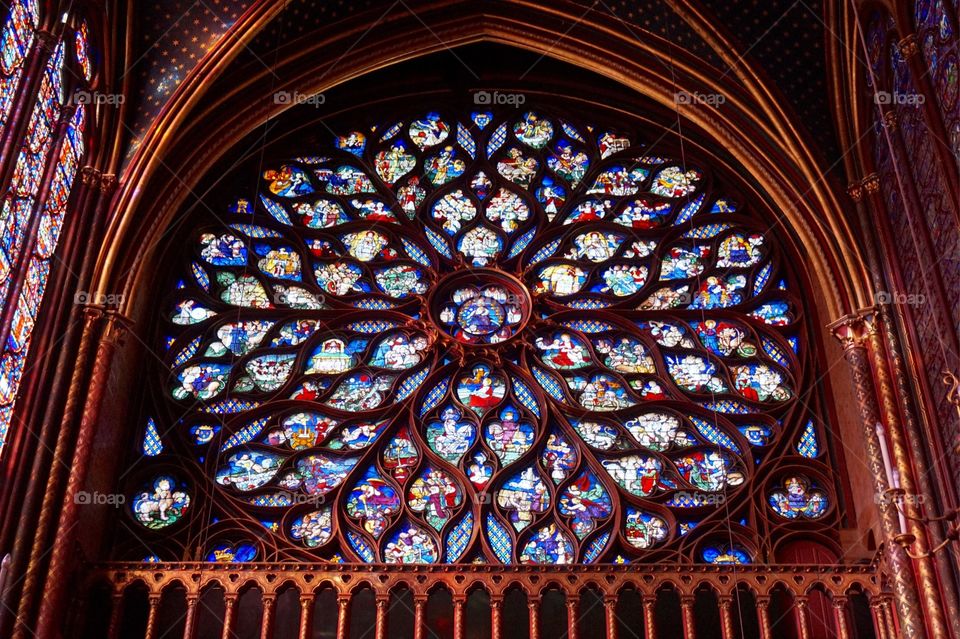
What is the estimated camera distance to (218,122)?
14297mm

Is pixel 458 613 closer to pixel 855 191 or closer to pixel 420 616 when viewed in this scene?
pixel 420 616

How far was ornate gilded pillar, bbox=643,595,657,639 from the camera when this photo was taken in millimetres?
11570

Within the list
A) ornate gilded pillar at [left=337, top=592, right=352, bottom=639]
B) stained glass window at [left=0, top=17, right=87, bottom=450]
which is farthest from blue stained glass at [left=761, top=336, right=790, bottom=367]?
stained glass window at [left=0, top=17, right=87, bottom=450]

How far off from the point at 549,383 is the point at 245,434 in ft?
9.60

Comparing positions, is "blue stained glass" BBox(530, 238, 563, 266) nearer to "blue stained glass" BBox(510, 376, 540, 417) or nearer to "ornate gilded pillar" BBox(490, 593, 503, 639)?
"blue stained glass" BBox(510, 376, 540, 417)

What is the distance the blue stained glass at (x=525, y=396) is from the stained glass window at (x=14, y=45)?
538 centimetres

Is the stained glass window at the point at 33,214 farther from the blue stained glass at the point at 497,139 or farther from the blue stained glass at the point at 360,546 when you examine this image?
the blue stained glass at the point at 497,139

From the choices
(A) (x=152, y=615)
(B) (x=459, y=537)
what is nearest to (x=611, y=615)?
(B) (x=459, y=537)

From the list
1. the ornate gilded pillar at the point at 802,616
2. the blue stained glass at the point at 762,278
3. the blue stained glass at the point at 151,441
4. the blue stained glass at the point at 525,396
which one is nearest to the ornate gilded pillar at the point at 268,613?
the blue stained glass at the point at 151,441

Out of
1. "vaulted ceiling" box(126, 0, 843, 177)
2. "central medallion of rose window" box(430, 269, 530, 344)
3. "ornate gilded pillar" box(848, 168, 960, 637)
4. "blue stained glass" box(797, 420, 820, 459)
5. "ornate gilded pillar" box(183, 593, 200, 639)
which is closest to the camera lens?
"ornate gilded pillar" box(848, 168, 960, 637)

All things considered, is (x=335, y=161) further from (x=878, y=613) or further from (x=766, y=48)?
(x=878, y=613)

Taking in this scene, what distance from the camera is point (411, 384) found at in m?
13.8

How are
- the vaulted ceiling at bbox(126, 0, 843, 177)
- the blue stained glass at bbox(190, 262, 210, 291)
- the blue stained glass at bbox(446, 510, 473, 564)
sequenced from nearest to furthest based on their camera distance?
the blue stained glass at bbox(446, 510, 473, 564), the vaulted ceiling at bbox(126, 0, 843, 177), the blue stained glass at bbox(190, 262, 210, 291)

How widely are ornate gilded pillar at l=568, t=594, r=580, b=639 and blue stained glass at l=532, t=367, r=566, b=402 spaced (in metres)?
2.45
